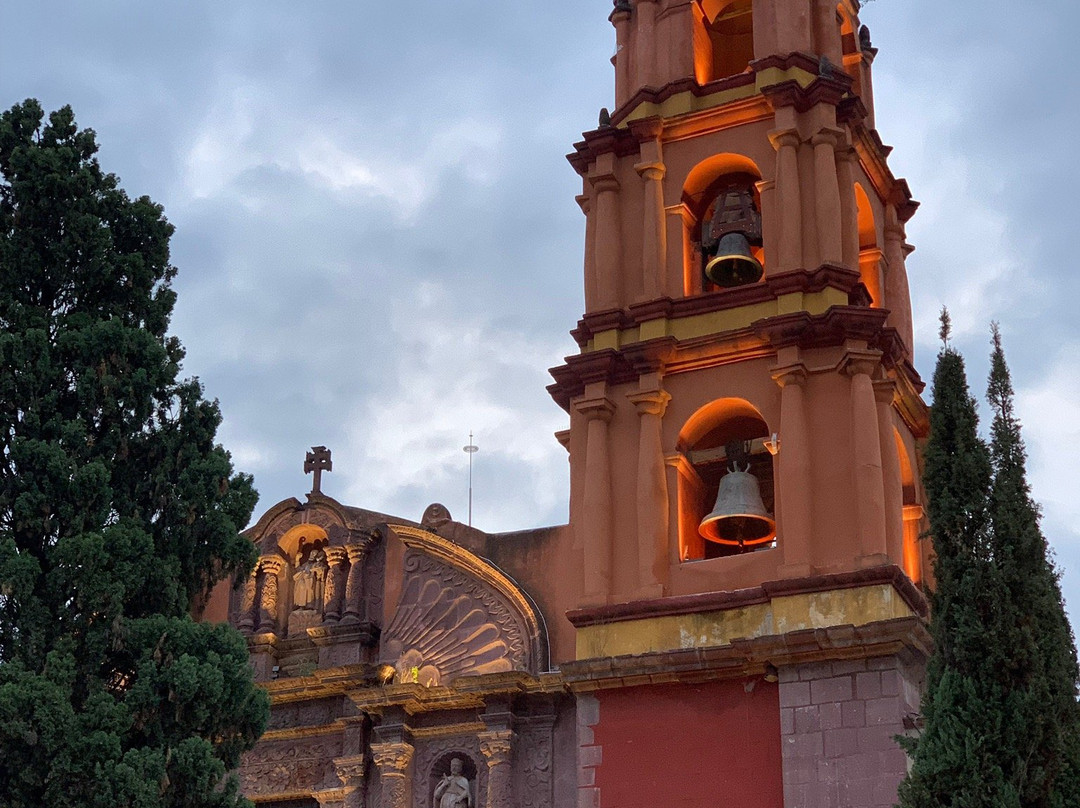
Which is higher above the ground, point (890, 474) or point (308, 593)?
point (890, 474)

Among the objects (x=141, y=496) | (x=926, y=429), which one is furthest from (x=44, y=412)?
(x=926, y=429)

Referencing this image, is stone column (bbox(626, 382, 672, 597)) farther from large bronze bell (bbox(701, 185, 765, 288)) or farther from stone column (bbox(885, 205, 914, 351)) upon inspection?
stone column (bbox(885, 205, 914, 351))

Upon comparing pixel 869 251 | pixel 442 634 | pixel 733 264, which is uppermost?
pixel 869 251

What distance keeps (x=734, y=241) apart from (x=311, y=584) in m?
5.80

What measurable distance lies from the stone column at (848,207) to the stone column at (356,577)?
18.8 ft

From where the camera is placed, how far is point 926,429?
59.0 feet

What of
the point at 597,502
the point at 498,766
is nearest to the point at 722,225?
the point at 597,502

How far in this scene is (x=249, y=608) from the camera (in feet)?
63.9

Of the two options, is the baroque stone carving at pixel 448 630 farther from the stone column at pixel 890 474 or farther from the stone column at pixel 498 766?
the stone column at pixel 890 474

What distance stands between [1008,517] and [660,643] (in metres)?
4.34

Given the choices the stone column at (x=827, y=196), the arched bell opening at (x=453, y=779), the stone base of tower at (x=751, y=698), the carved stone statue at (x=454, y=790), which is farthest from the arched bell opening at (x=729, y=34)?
the carved stone statue at (x=454, y=790)

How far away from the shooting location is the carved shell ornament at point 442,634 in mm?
18312

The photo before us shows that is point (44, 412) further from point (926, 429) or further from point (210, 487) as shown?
point (926, 429)

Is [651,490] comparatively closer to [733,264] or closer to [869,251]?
[733,264]
